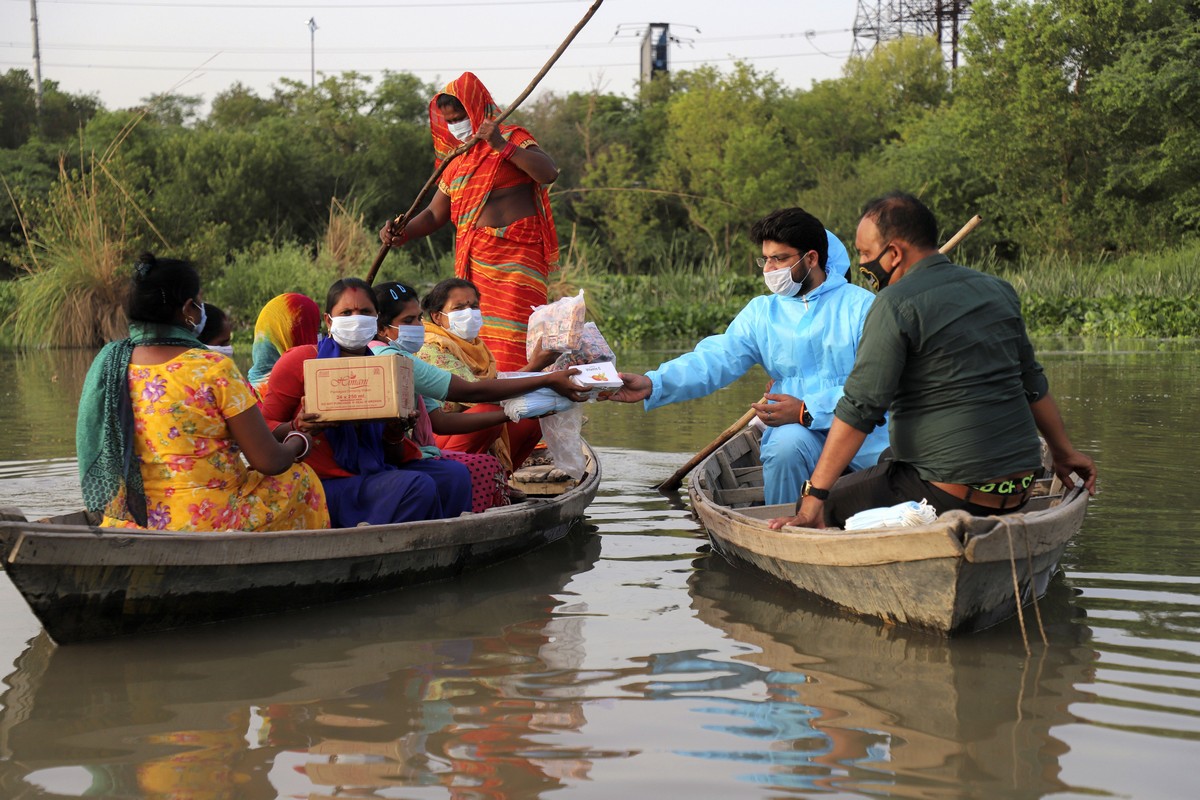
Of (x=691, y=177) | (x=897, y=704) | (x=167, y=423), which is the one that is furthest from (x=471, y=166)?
(x=691, y=177)

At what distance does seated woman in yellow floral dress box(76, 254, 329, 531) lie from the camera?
13.4 ft

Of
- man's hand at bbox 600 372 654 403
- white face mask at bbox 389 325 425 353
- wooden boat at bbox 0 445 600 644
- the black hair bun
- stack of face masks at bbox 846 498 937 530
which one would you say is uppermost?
the black hair bun

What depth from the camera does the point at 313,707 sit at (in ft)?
11.9

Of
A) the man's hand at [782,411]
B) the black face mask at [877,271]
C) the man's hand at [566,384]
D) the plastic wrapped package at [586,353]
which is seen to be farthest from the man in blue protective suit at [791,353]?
the black face mask at [877,271]

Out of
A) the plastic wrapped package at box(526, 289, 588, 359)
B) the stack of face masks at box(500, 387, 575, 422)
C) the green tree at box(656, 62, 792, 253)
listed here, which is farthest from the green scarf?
the green tree at box(656, 62, 792, 253)

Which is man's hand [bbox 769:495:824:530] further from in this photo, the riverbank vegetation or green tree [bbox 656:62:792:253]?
green tree [bbox 656:62:792:253]

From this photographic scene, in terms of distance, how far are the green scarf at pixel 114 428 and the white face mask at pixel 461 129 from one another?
9.62 ft

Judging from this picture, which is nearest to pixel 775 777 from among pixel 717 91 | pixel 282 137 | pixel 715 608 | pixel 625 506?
pixel 715 608

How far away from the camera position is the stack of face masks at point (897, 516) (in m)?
3.87

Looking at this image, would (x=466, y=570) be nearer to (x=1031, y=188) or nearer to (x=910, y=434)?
(x=910, y=434)

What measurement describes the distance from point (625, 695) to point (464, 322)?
2456mm

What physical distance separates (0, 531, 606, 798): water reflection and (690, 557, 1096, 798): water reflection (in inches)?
19.8

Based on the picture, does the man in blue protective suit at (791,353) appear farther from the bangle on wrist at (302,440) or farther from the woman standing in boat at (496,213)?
the woman standing in boat at (496,213)

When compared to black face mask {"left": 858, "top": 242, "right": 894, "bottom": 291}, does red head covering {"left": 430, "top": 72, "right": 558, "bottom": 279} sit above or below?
above
